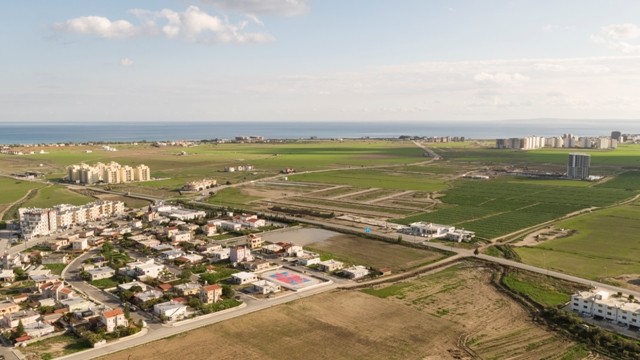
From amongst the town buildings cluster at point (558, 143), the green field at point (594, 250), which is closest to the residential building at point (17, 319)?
the green field at point (594, 250)

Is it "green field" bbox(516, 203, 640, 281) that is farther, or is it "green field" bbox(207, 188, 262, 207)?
"green field" bbox(207, 188, 262, 207)

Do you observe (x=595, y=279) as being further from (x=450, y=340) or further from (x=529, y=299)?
(x=450, y=340)

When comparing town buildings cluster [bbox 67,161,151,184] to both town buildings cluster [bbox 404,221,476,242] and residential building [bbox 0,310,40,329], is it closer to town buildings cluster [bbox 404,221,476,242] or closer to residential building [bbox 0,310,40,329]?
town buildings cluster [bbox 404,221,476,242]

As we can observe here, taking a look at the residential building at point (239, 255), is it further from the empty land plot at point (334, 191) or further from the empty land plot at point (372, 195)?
the empty land plot at point (334, 191)

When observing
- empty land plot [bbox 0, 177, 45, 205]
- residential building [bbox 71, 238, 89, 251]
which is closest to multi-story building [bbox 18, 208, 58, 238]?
residential building [bbox 71, 238, 89, 251]

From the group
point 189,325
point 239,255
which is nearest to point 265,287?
point 189,325

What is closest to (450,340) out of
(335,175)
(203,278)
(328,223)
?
(203,278)

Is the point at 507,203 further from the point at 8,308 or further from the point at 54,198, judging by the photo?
the point at 54,198

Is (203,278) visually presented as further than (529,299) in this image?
Yes
